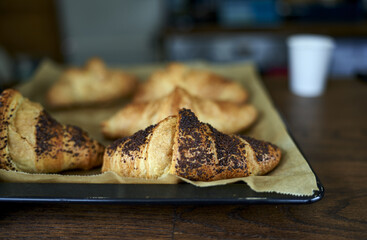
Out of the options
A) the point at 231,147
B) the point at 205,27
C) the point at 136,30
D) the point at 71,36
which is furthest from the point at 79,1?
the point at 231,147

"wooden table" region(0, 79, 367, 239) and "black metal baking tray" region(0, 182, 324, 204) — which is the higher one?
"black metal baking tray" region(0, 182, 324, 204)

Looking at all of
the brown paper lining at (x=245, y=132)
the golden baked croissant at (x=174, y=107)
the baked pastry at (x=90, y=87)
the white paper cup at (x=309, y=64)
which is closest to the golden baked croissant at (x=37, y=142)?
the brown paper lining at (x=245, y=132)

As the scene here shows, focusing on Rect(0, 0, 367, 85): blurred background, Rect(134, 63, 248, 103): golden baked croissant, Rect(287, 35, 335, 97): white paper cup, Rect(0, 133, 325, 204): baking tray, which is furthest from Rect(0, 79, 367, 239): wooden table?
Rect(0, 0, 367, 85): blurred background

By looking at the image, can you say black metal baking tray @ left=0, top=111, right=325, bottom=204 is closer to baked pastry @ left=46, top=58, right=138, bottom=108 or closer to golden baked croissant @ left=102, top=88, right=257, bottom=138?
golden baked croissant @ left=102, top=88, right=257, bottom=138

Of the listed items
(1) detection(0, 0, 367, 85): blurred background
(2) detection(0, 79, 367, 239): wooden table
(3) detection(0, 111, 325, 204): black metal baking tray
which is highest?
(1) detection(0, 0, 367, 85): blurred background

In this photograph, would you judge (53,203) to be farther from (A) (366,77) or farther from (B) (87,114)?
(A) (366,77)

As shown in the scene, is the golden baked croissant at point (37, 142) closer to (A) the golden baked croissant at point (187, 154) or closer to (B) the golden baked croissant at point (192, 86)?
(A) the golden baked croissant at point (187, 154)
